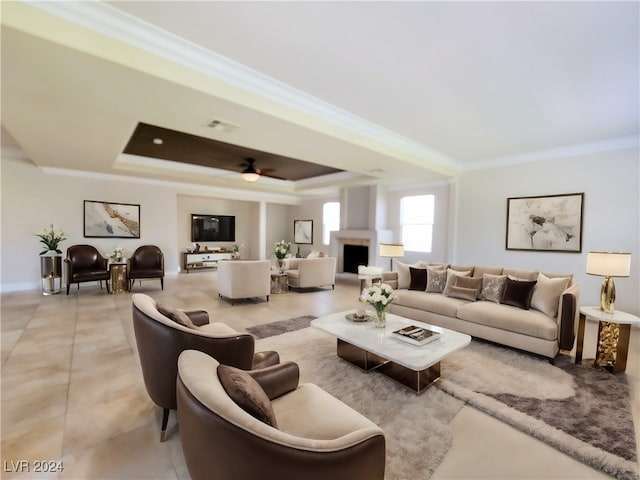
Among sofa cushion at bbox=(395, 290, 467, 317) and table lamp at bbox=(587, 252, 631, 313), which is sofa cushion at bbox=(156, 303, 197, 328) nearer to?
sofa cushion at bbox=(395, 290, 467, 317)

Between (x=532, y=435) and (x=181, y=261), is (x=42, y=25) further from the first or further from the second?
(x=181, y=261)

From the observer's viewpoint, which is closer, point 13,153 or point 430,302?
point 430,302

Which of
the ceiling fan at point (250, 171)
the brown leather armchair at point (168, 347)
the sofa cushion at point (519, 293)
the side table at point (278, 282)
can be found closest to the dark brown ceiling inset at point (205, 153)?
the ceiling fan at point (250, 171)

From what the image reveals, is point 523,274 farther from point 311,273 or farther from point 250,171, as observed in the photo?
point 250,171

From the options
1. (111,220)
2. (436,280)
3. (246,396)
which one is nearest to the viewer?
(246,396)

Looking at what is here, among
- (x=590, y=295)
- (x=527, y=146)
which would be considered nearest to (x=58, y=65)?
(x=527, y=146)

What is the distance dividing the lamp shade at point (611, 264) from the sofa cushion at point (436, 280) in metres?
1.67

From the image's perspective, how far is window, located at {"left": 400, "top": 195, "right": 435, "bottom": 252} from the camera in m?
7.21

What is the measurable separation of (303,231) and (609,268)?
8.65m

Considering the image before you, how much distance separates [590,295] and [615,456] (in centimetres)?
378

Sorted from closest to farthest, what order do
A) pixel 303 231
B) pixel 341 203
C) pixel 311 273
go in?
pixel 311 273, pixel 341 203, pixel 303 231

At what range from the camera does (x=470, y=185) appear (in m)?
5.99

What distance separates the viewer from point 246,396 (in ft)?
3.58

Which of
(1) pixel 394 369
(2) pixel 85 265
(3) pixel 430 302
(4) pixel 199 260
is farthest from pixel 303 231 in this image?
(1) pixel 394 369
